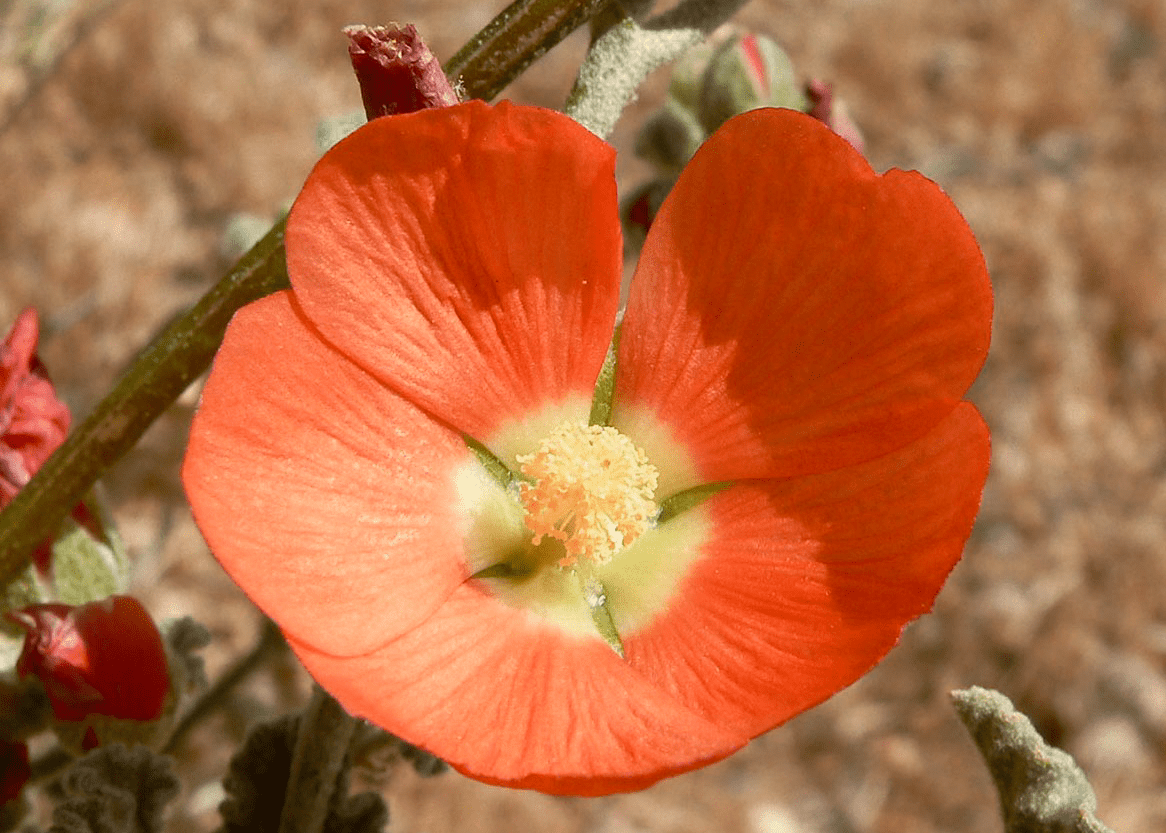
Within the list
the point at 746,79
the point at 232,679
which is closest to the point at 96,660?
the point at 232,679

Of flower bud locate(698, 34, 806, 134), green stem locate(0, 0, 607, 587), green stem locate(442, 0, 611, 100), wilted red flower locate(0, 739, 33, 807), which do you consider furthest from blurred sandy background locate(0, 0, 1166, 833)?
green stem locate(442, 0, 611, 100)

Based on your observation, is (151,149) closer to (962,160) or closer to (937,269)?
(962,160)

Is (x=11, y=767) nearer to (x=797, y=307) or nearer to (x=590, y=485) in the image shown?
(x=590, y=485)

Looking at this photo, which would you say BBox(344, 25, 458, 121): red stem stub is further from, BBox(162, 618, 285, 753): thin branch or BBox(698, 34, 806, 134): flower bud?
BBox(162, 618, 285, 753): thin branch

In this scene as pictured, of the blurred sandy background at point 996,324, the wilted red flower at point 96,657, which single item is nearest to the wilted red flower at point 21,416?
the wilted red flower at point 96,657

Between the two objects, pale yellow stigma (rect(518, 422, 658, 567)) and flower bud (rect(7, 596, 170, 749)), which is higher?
flower bud (rect(7, 596, 170, 749))

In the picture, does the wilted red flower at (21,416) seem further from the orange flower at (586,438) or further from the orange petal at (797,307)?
the orange petal at (797,307)
